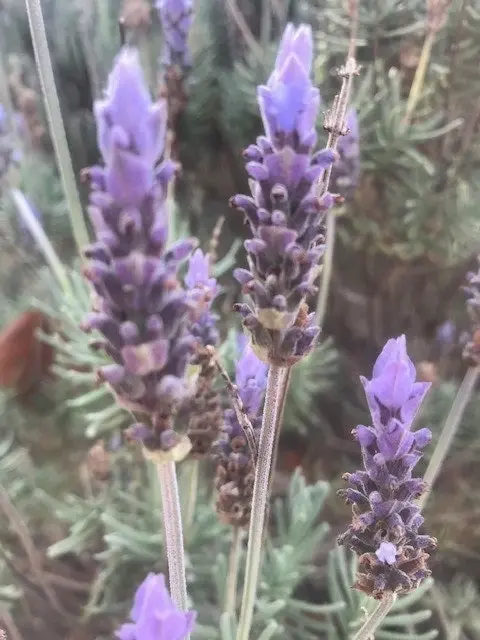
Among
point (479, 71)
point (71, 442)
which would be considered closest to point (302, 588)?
point (71, 442)

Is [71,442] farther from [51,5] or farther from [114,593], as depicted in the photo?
[51,5]

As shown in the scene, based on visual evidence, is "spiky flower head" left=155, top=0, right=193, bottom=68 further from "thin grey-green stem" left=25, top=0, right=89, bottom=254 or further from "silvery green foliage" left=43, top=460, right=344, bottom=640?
"silvery green foliage" left=43, top=460, right=344, bottom=640

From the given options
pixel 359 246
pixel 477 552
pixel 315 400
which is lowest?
pixel 477 552

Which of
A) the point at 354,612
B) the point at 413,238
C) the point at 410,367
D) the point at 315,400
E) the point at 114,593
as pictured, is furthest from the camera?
Answer: the point at 315,400

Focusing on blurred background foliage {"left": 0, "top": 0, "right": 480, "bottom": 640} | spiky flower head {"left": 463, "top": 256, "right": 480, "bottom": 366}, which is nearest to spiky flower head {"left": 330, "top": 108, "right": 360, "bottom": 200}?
blurred background foliage {"left": 0, "top": 0, "right": 480, "bottom": 640}

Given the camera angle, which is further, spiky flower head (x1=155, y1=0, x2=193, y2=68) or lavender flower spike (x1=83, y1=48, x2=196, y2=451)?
spiky flower head (x1=155, y1=0, x2=193, y2=68)
